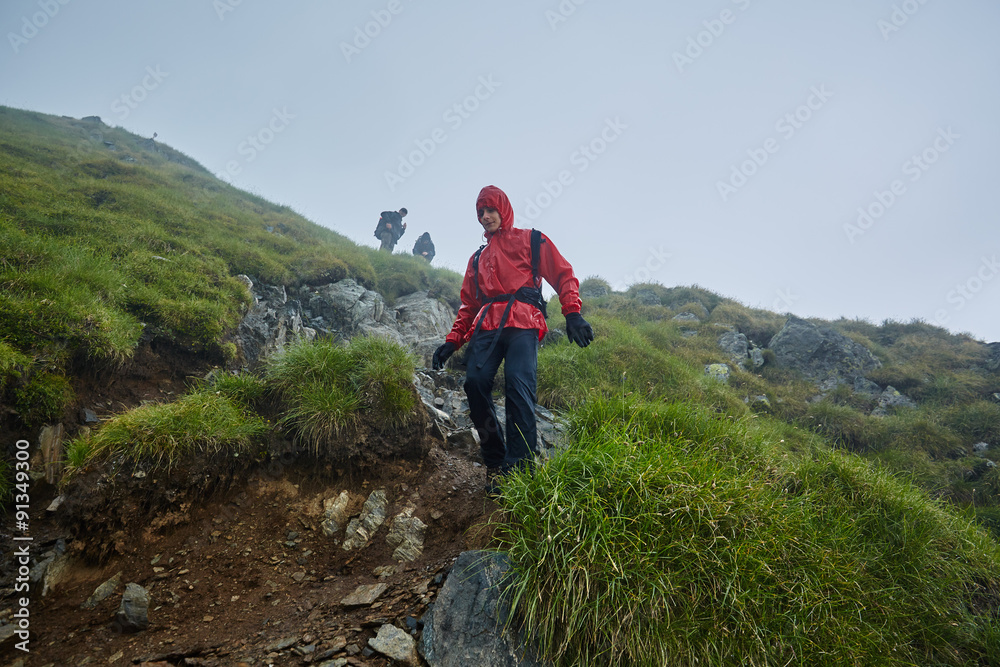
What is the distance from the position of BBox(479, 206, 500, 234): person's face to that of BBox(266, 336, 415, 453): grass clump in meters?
2.10

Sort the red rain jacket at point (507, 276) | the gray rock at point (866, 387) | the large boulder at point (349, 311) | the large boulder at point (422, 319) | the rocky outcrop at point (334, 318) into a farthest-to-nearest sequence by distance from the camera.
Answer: the gray rock at point (866, 387)
the large boulder at point (422, 319)
the large boulder at point (349, 311)
the rocky outcrop at point (334, 318)
the red rain jacket at point (507, 276)

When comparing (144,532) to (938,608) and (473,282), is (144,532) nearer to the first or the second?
(473,282)

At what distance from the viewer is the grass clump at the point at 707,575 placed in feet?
8.41

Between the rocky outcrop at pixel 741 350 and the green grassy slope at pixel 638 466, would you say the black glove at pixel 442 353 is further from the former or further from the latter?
the rocky outcrop at pixel 741 350

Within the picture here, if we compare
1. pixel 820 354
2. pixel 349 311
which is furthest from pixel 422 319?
pixel 820 354

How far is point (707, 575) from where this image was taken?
2.72 metres

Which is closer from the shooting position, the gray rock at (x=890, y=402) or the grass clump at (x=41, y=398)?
the grass clump at (x=41, y=398)

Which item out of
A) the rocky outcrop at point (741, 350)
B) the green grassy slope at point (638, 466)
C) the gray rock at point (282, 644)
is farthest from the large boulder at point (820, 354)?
the gray rock at point (282, 644)

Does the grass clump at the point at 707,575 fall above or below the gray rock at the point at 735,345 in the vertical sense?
below

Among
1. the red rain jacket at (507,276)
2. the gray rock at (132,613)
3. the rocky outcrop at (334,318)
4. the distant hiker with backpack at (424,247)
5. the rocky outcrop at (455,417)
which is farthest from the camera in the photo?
the distant hiker with backpack at (424,247)

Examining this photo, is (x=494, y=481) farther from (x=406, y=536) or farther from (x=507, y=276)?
(x=507, y=276)

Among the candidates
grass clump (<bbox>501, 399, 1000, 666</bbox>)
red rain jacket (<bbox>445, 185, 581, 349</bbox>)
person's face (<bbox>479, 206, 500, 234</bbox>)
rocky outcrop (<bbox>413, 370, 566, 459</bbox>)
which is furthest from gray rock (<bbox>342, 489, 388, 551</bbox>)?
person's face (<bbox>479, 206, 500, 234</bbox>)

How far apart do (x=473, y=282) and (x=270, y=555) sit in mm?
3598

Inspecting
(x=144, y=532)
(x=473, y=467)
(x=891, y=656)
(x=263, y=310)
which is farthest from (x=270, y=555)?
(x=263, y=310)
